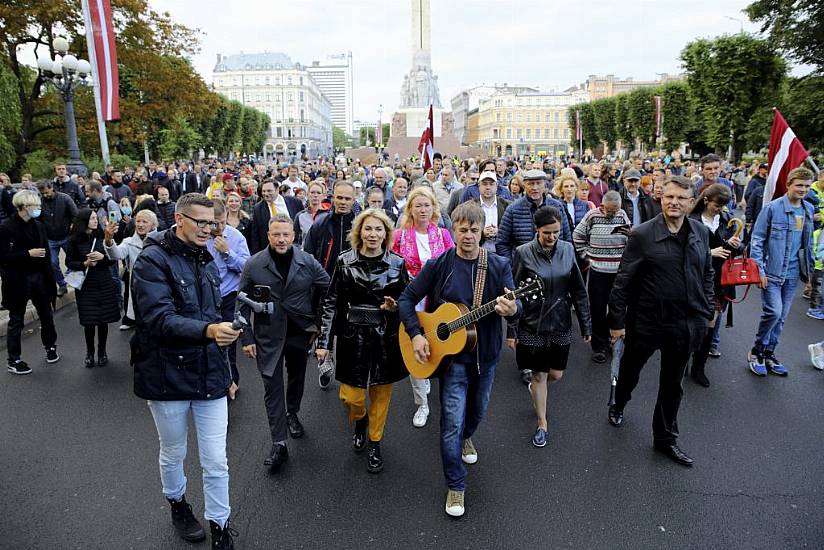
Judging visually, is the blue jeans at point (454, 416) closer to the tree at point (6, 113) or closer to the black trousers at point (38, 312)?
the black trousers at point (38, 312)

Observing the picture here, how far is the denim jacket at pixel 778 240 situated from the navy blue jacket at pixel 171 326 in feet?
17.0

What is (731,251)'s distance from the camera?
5449 millimetres

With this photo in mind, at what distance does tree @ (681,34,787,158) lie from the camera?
29641 millimetres

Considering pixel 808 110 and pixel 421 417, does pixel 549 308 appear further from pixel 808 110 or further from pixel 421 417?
pixel 808 110

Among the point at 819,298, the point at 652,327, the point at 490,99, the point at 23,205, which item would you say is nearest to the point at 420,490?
the point at 652,327

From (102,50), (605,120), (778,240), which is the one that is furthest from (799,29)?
(605,120)

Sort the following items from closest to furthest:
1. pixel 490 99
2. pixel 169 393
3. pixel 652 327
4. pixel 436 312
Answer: pixel 169 393, pixel 436 312, pixel 652 327, pixel 490 99

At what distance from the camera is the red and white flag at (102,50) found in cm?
1332

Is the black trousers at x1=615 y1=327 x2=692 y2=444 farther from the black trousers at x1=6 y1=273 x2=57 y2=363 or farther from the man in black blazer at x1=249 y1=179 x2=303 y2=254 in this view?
the black trousers at x1=6 y1=273 x2=57 y2=363

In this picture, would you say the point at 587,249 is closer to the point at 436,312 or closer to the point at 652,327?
the point at 652,327

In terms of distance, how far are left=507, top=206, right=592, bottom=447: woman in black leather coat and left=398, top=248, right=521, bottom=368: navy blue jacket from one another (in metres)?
0.70

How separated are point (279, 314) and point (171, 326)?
1327mm

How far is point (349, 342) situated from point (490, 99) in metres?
135

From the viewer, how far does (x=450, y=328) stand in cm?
349
